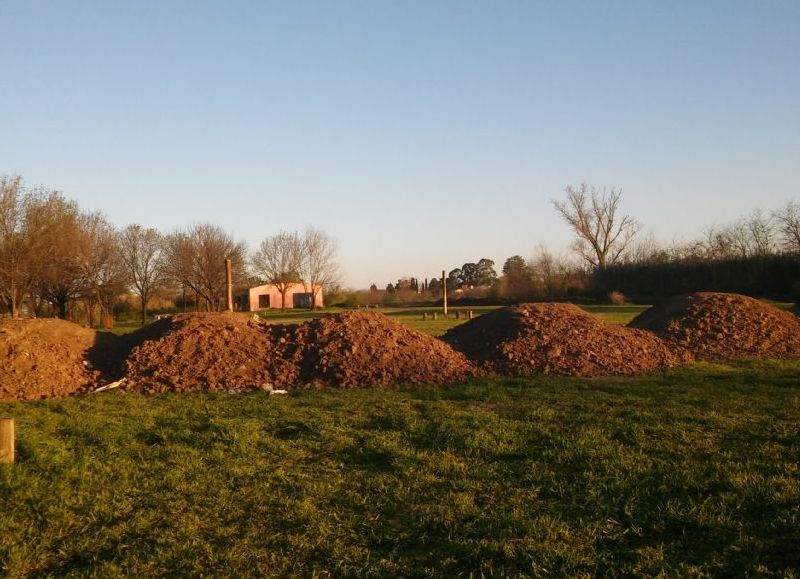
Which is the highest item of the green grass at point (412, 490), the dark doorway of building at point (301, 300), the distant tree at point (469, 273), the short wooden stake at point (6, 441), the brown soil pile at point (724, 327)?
the distant tree at point (469, 273)

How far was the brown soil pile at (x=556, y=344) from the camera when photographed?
11922mm

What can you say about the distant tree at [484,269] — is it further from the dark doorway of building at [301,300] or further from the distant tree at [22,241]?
the distant tree at [22,241]

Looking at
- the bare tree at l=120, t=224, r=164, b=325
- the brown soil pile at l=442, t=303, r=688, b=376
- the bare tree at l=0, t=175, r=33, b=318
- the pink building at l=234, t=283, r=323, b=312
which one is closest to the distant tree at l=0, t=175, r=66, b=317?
the bare tree at l=0, t=175, r=33, b=318

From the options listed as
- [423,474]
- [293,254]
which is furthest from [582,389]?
[293,254]

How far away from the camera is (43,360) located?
37.7 ft

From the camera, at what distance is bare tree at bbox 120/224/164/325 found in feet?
162

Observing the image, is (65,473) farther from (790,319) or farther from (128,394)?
(790,319)

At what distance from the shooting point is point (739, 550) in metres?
3.96

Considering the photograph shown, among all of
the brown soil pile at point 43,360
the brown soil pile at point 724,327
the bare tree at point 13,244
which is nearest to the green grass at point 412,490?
the brown soil pile at point 43,360

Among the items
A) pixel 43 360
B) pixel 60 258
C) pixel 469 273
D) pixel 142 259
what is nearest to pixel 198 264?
pixel 142 259

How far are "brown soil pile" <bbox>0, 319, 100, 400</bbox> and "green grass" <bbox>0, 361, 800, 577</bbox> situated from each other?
2167mm

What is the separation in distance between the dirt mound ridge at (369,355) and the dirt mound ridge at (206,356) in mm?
543

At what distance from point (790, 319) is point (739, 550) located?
1428 cm

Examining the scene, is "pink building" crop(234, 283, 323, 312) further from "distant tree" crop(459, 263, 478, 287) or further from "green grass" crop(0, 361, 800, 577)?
"green grass" crop(0, 361, 800, 577)
